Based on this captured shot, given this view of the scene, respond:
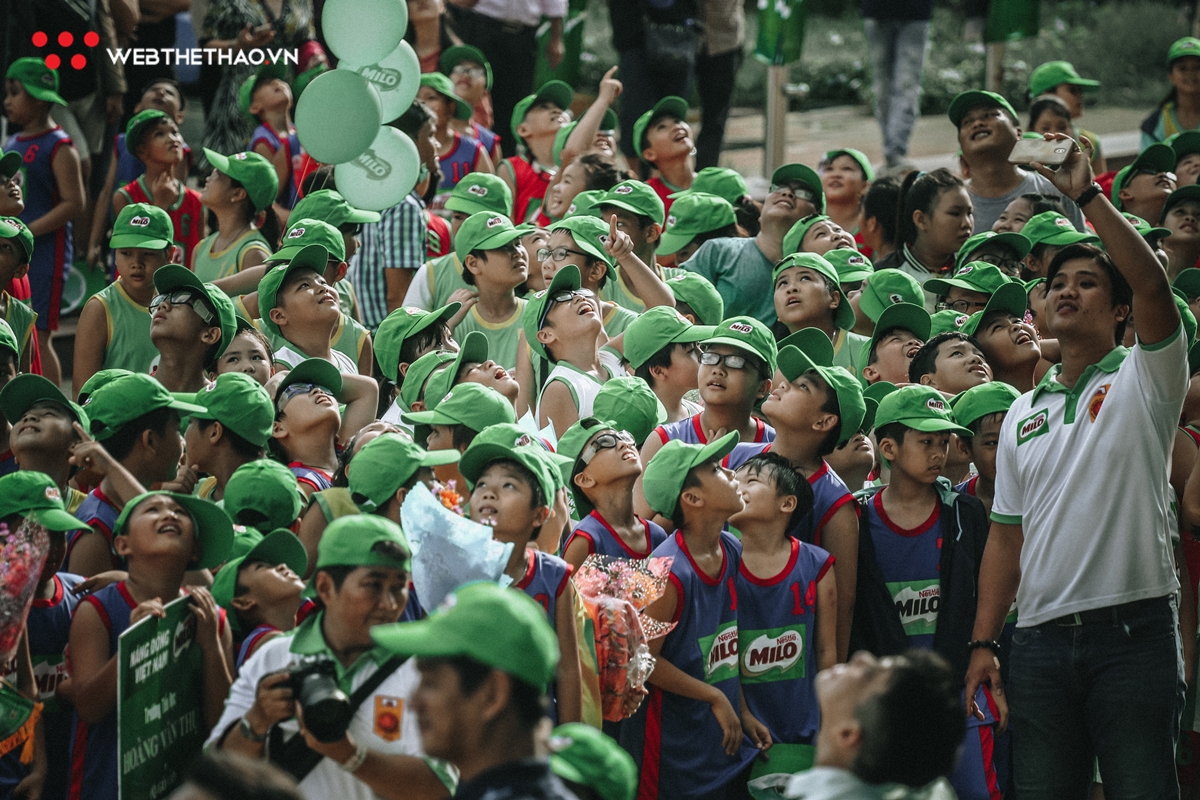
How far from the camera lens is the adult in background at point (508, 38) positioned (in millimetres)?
10891

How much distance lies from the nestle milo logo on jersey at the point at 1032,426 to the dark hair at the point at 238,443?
2.61 m

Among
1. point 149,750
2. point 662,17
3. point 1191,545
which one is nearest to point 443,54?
point 662,17

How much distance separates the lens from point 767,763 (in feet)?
15.0

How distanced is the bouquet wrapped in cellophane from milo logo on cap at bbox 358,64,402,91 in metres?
3.65

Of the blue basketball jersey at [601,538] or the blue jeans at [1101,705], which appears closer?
the blue jeans at [1101,705]

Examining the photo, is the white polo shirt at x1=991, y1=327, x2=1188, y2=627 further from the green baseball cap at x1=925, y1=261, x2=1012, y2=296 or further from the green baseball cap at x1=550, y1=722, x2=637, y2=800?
the green baseball cap at x1=925, y1=261, x2=1012, y2=296

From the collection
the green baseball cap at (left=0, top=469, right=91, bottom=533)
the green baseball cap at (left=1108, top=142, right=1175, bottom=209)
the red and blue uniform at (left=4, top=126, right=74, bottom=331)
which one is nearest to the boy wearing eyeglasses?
the red and blue uniform at (left=4, top=126, right=74, bottom=331)

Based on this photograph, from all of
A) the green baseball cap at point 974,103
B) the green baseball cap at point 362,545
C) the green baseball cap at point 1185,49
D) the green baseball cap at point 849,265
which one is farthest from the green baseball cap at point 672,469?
the green baseball cap at point 1185,49

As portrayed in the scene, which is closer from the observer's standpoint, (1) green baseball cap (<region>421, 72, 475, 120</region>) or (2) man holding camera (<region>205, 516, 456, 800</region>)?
(2) man holding camera (<region>205, 516, 456, 800</region>)

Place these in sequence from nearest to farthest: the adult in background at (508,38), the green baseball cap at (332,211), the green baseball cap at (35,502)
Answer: the green baseball cap at (35,502)
the green baseball cap at (332,211)
the adult in background at (508,38)

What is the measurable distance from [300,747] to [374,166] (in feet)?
13.2

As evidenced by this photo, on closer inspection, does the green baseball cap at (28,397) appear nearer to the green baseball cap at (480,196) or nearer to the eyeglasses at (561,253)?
the eyeglasses at (561,253)

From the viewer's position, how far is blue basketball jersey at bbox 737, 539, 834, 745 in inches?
182

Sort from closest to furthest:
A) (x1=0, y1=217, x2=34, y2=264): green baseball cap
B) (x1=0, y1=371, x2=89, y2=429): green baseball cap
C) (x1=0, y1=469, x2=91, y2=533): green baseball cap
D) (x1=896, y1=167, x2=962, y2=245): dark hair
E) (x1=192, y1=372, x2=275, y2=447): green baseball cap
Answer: (x1=0, y1=469, x2=91, y2=533): green baseball cap
(x1=0, y1=371, x2=89, y2=429): green baseball cap
(x1=192, y1=372, x2=275, y2=447): green baseball cap
(x1=0, y1=217, x2=34, y2=264): green baseball cap
(x1=896, y1=167, x2=962, y2=245): dark hair
